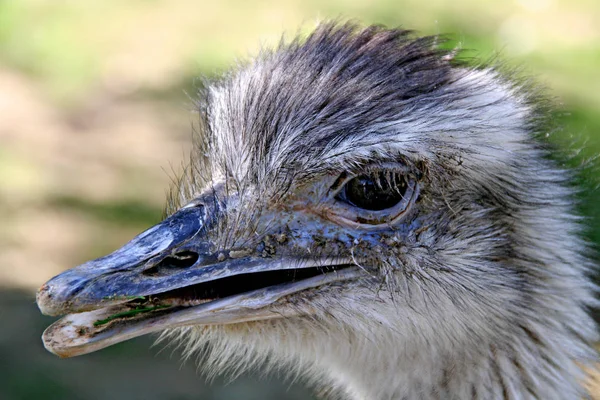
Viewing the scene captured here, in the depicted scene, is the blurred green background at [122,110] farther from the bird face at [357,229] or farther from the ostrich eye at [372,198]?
the ostrich eye at [372,198]

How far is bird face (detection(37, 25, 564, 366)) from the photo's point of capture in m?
2.09

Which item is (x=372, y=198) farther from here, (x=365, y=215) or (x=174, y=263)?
(x=174, y=263)

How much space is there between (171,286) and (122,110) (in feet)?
12.7

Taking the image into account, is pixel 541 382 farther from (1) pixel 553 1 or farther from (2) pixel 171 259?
(1) pixel 553 1

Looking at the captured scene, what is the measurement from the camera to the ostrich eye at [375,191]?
7.14ft

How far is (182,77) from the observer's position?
6.12 metres

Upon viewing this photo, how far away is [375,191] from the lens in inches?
87.1

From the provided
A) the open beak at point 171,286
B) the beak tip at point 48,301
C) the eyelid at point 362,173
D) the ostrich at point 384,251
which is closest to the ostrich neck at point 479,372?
the ostrich at point 384,251

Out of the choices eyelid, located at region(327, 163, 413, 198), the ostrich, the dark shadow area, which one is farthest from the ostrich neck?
the dark shadow area

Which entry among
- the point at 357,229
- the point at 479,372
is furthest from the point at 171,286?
the point at 479,372

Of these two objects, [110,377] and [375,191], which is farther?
[110,377]

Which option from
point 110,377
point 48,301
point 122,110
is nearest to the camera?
point 48,301

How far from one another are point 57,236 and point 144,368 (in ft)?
3.33

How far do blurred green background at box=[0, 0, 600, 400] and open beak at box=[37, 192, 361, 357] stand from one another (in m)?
1.21
